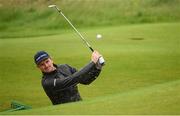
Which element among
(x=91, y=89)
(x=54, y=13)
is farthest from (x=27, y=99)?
(x=54, y=13)

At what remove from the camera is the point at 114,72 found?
8039 millimetres

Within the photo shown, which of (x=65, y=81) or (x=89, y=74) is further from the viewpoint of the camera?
(x=89, y=74)

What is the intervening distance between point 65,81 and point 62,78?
0.07 metres

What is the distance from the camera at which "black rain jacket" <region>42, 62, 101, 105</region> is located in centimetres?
502

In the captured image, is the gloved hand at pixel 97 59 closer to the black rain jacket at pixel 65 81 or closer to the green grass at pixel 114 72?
the black rain jacket at pixel 65 81

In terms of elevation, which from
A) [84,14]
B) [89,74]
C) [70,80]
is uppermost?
[70,80]

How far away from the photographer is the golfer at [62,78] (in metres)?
→ 5.02

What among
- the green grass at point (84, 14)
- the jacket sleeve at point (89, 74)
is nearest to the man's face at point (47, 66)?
the jacket sleeve at point (89, 74)

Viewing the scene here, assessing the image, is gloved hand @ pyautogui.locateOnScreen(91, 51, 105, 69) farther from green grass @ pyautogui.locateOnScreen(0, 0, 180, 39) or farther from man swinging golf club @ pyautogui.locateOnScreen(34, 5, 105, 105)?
green grass @ pyautogui.locateOnScreen(0, 0, 180, 39)

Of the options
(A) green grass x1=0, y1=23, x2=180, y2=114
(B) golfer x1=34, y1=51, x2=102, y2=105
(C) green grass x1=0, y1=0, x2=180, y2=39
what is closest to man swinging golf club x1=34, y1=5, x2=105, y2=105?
(B) golfer x1=34, y1=51, x2=102, y2=105

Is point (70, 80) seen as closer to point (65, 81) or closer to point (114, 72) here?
point (65, 81)

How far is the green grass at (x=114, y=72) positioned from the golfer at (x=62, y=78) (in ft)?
0.81

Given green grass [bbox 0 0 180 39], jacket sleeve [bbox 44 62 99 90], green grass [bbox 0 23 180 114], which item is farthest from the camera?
green grass [bbox 0 0 180 39]

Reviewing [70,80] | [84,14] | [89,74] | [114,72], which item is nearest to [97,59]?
[89,74]
